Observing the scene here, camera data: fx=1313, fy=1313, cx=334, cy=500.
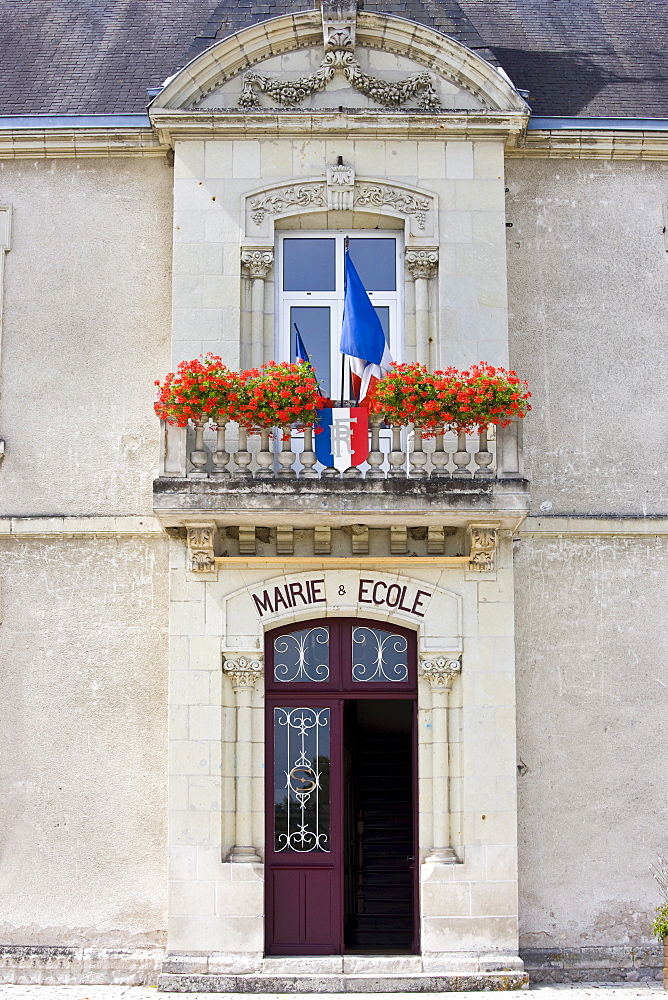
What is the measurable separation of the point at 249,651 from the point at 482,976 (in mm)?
2897

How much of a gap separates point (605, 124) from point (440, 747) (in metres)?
5.30

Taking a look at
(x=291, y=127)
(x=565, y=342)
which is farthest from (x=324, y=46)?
(x=565, y=342)

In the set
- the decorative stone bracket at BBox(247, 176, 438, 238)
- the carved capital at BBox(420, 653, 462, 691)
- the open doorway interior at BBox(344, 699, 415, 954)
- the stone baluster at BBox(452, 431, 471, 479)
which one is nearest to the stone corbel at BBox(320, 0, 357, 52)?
the decorative stone bracket at BBox(247, 176, 438, 238)

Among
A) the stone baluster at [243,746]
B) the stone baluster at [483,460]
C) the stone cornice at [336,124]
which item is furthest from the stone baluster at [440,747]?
the stone cornice at [336,124]

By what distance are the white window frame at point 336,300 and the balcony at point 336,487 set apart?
40.2 inches

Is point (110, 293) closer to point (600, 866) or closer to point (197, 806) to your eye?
point (197, 806)

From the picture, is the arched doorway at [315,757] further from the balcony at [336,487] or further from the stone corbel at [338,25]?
the stone corbel at [338,25]

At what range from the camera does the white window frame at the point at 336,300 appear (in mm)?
10633

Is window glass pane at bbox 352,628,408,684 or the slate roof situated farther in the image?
the slate roof

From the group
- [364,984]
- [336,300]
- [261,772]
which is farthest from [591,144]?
[364,984]

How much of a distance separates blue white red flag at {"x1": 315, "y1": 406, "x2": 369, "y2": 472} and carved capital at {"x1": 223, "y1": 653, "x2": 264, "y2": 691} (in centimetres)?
158

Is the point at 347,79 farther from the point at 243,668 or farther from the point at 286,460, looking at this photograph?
the point at 243,668

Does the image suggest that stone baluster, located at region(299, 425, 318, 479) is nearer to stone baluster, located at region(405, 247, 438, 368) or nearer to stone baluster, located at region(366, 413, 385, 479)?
stone baluster, located at region(366, 413, 385, 479)

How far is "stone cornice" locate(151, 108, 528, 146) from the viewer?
10516 mm
